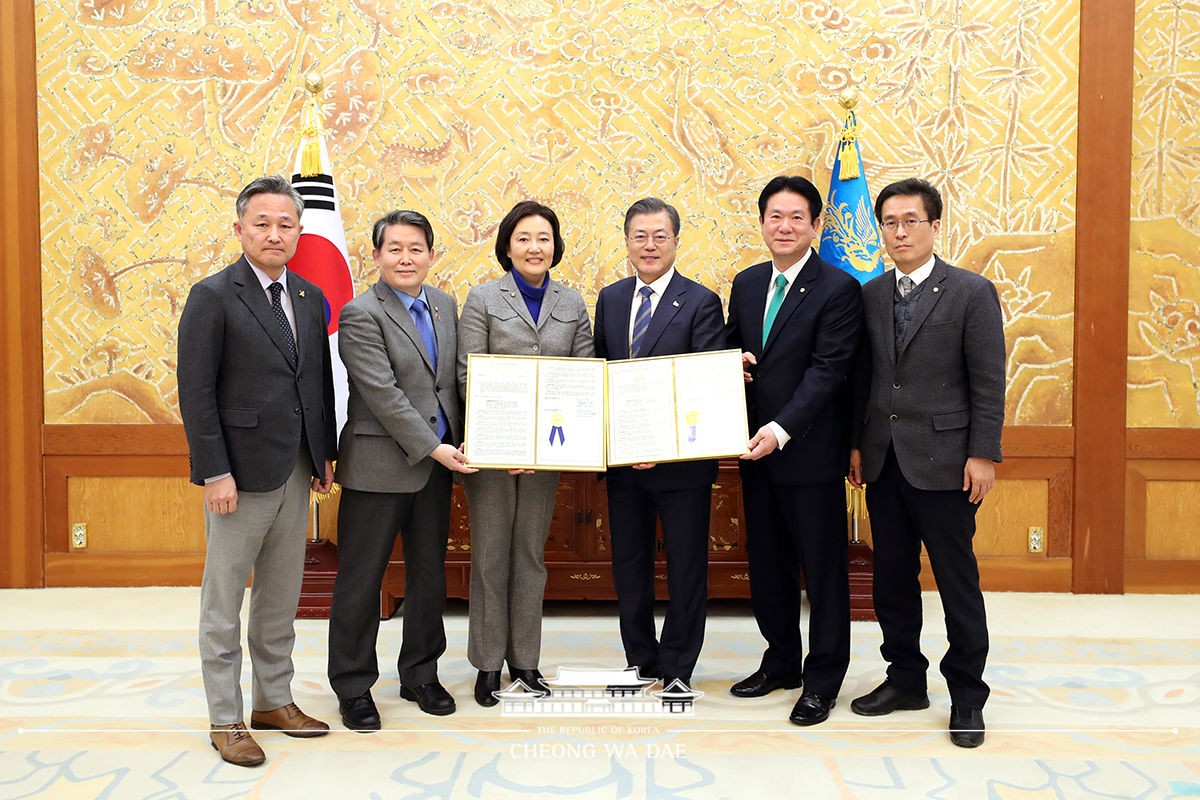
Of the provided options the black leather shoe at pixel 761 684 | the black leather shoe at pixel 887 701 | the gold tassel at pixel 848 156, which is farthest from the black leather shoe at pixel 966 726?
the gold tassel at pixel 848 156

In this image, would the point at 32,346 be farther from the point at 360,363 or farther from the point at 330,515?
the point at 360,363

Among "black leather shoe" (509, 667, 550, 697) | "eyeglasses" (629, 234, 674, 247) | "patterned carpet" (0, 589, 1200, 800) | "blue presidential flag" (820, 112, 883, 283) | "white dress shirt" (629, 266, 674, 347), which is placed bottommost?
"patterned carpet" (0, 589, 1200, 800)

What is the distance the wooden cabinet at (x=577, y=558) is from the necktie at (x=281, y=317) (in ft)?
5.12

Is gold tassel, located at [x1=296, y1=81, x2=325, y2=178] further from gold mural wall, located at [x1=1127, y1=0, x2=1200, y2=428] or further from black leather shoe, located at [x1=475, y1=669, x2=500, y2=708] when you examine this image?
gold mural wall, located at [x1=1127, y1=0, x2=1200, y2=428]

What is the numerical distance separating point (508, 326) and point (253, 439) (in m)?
0.86

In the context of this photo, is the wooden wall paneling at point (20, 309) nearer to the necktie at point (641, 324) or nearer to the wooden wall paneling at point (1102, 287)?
the necktie at point (641, 324)

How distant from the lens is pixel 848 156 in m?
3.79

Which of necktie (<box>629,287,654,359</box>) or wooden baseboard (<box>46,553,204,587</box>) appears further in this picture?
wooden baseboard (<box>46,553,204,587</box>)

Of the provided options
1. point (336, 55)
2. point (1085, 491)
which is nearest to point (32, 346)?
point (336, 55)

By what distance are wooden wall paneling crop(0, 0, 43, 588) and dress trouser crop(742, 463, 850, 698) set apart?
3.73 metres

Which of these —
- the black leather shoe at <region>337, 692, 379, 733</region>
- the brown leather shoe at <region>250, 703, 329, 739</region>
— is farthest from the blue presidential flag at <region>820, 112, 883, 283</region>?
the brown leather shoe at <region>250, 703, 329, 739</region>

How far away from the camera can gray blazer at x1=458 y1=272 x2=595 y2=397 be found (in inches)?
104

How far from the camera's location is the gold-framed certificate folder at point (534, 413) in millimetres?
2523

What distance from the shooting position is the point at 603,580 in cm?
378
